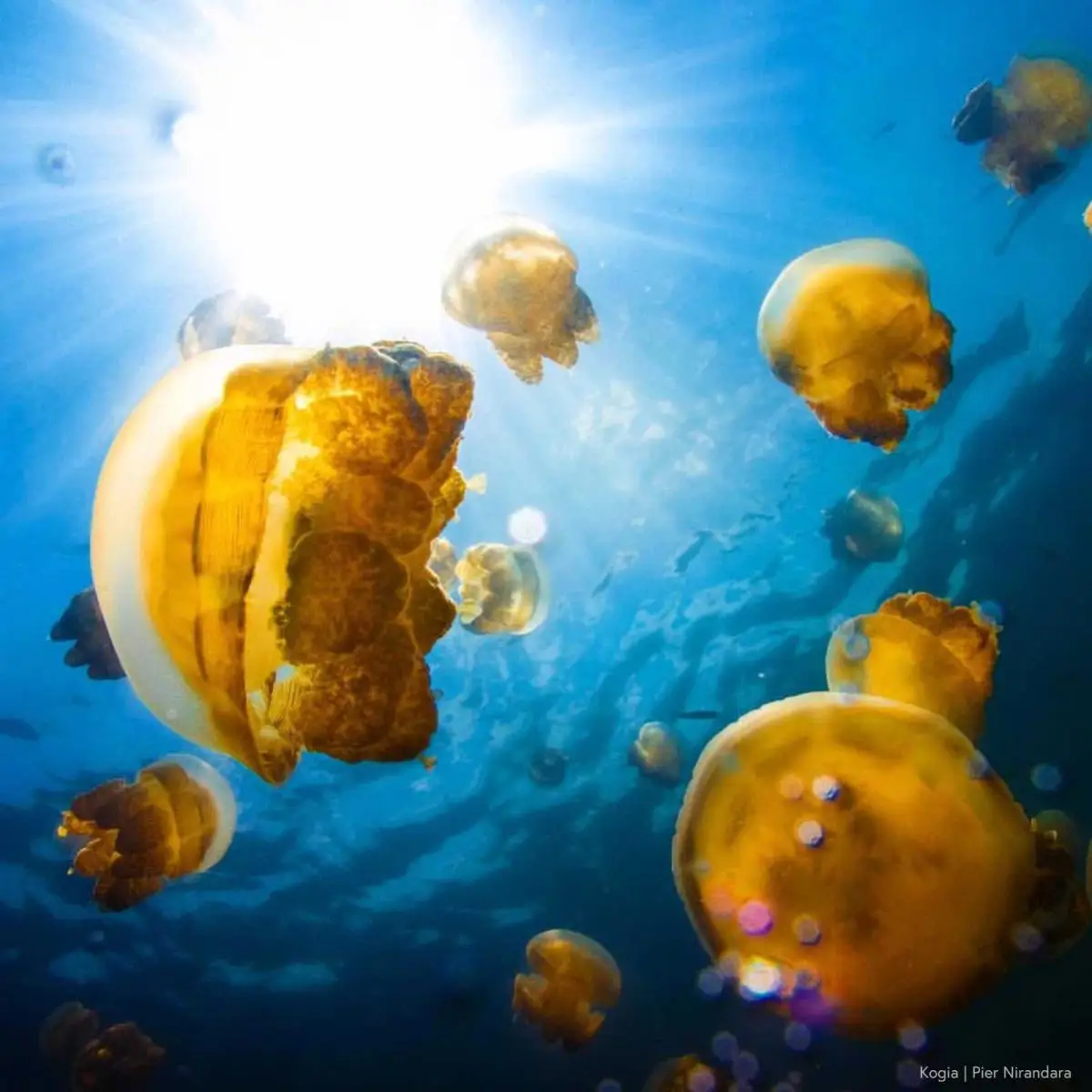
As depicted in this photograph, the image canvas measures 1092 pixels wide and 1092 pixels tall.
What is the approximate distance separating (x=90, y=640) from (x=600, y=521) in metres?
8.17

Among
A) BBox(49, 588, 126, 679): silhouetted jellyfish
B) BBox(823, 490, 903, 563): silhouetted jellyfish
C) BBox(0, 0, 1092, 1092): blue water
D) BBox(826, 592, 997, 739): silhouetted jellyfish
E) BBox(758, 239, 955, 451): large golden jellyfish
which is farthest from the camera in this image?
BBox(823, 490, 903, 563): silhouetted jellyfish

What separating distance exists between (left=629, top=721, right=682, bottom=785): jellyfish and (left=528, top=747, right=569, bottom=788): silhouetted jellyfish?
5.11ft

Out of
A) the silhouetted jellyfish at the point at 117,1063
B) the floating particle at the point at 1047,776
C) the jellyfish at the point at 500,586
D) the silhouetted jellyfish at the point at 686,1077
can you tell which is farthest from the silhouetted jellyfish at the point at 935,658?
the floating particle at the point at 1047,776

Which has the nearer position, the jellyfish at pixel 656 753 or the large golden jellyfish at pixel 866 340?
the large golden jellyfish at pixel 866 340

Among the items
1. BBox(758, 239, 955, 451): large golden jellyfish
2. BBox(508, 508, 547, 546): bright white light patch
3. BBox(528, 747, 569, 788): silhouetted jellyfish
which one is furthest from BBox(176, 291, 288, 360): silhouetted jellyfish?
BBox(528, 747, 569, 788): silhouetted jellyfish

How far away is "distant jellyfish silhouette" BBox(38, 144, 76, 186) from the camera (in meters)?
7.60

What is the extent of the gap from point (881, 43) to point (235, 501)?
9.26m

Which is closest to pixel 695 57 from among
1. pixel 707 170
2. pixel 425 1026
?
pixel 707 170

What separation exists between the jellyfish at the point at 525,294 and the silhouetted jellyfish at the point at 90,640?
14.1 feet

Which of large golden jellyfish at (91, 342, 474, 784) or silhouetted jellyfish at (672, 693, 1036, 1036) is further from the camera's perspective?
silhouetted jellyfish at (672, 693, 1036, 1036)

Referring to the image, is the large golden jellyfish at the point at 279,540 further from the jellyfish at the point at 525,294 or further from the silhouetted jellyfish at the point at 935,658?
the silhouetted jellyfish at the point at 935,658

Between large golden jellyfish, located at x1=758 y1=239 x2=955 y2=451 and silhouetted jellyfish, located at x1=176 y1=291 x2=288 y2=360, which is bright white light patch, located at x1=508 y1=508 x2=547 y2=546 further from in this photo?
large golden jellyfish, located at x1=758 y1=239 x2=955 y2=451

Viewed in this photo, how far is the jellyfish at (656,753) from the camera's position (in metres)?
16.8

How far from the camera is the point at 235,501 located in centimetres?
239
